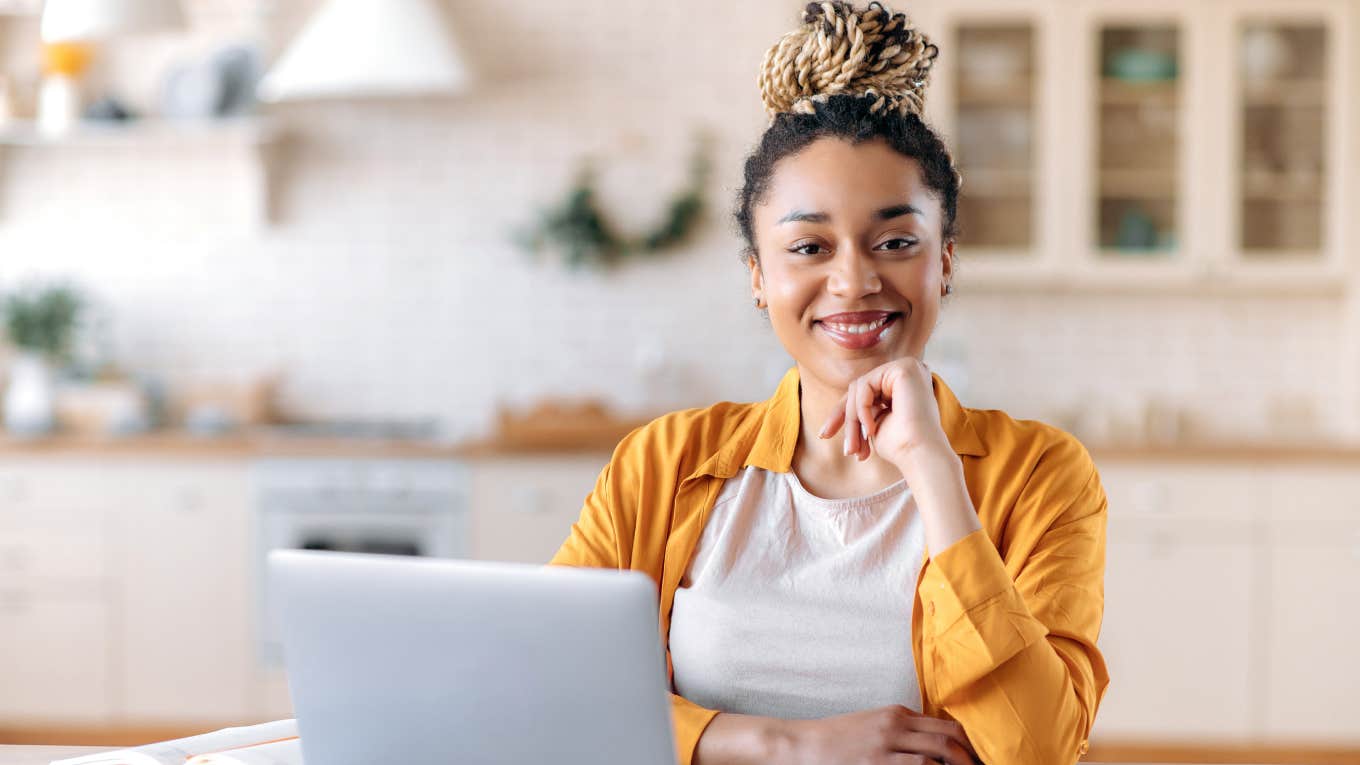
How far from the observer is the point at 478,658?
0.98m

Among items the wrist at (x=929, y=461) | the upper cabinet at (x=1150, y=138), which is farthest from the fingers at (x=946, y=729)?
the upper cabinet at (x=1150, y=138)

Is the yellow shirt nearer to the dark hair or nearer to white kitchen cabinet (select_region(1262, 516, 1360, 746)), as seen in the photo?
the dark hair

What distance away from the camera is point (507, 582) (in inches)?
37.9

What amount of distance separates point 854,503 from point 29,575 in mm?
3484

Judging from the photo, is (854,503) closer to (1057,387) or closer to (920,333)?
(920,333)

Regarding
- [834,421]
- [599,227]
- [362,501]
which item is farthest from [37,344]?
[834,421]

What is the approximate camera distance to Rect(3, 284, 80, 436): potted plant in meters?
4.28

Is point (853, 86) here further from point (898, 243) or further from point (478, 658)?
point (478, 658)

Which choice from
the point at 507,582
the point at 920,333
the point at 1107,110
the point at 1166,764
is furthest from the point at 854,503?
the point at 1107,110

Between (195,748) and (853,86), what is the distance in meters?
0.96

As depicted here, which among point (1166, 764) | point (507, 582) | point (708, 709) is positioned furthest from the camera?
point (1166, 764)

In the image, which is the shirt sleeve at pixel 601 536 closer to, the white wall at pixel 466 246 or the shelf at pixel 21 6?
the white wall at pixel 466 246

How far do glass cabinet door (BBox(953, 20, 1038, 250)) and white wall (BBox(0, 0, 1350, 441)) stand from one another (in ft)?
1.06

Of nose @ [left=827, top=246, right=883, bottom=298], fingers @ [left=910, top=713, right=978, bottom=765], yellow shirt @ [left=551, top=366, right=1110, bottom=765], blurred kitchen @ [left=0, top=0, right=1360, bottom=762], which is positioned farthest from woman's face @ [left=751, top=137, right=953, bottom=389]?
blurred kitchen @ [left=0, top=0, right=1360, bottom=762]
